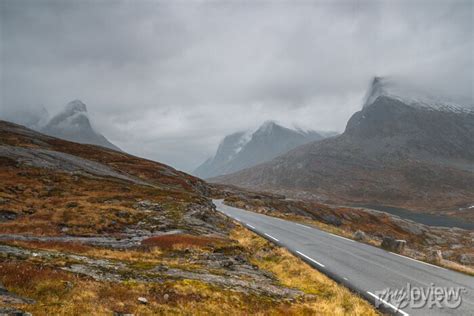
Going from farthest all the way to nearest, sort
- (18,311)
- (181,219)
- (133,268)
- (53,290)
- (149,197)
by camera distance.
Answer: (149,197)
(181,219)
(133,268)
(53,290)
(18,311)

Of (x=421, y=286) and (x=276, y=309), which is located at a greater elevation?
(x=421, y=286)

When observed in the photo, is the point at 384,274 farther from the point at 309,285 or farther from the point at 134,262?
the point at 134,262

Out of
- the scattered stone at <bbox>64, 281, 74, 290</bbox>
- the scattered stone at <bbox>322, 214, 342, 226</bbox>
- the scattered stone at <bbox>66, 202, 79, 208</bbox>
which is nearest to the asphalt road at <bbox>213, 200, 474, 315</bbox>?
the scattered stone at <bbox>64, 281, 74, 290</bbox>

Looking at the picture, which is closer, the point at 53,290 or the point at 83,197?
the point at 53,290

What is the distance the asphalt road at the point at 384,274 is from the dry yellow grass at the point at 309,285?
0.72 m

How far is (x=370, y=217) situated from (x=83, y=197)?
3639 inches

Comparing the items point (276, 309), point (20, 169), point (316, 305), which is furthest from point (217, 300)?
point (20, 169)

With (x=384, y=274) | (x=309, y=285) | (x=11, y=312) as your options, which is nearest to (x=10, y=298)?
(x=11, y=312)

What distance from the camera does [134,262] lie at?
720 inches

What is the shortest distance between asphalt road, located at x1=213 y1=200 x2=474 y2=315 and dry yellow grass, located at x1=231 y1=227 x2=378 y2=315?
717 millimetres

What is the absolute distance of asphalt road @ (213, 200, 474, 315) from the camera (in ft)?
46.6

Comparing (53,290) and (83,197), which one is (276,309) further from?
(83,197)

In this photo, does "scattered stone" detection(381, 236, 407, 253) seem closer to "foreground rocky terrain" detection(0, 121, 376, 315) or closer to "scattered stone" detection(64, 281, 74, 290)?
"foreground rocky terrain" detection(0, 121, 376, 315)

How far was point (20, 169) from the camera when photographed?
53.8 m
